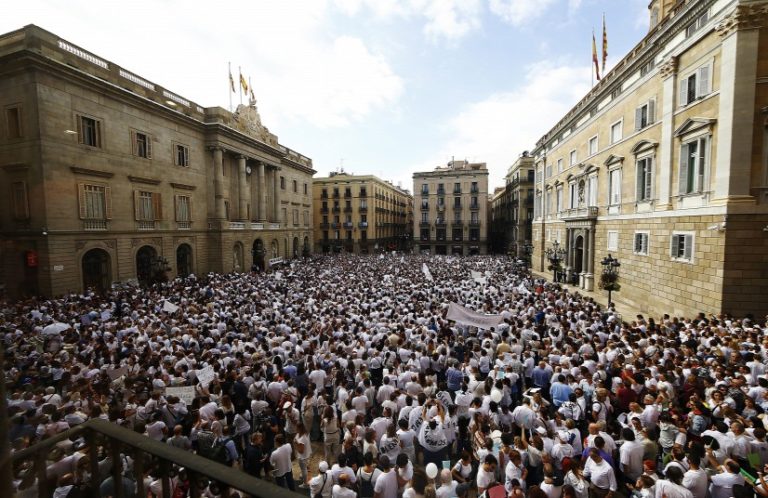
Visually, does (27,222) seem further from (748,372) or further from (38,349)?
(748,372)

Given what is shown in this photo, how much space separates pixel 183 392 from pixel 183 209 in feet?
92.0

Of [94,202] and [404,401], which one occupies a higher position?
[94,202]

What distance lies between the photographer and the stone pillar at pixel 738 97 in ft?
47.0

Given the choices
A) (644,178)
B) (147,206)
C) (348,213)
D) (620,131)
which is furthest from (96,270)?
(348,213)

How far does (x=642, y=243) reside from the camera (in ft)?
69.7

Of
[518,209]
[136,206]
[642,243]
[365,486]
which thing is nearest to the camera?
[365,486]

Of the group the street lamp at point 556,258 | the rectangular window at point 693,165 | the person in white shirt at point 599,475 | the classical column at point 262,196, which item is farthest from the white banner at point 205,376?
the classical column at point 262,196

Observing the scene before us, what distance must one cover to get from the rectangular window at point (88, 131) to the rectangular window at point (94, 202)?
9.17 ft

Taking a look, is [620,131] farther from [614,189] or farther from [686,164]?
[686,164]

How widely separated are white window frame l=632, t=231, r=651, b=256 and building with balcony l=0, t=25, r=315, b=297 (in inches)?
1243

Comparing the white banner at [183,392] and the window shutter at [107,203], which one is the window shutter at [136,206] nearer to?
the window shutter at [107,203]

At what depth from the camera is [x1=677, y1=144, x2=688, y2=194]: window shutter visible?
1783cm

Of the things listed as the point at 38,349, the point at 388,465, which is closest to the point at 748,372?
the point at 388,465

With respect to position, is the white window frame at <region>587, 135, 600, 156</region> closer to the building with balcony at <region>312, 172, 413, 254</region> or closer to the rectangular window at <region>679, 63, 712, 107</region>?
the rectangular window at <region>679, 63, 712, 107</region>
